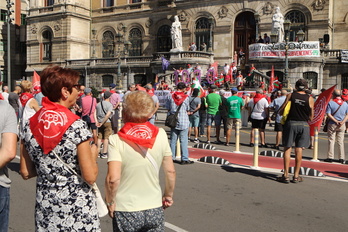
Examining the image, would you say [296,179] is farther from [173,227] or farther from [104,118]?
[104,118]

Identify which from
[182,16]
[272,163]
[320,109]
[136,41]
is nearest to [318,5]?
[182,16]

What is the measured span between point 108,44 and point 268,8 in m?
19.6

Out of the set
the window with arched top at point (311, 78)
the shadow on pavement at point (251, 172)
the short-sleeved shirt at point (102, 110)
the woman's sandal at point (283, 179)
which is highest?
the window with arched top at point (311, 78)

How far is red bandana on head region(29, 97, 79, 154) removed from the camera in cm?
299

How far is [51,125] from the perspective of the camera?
3004 millimetres

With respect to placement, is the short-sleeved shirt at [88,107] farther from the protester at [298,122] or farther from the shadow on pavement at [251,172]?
the protester at [298,122]

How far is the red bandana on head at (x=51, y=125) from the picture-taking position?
2.99 metres

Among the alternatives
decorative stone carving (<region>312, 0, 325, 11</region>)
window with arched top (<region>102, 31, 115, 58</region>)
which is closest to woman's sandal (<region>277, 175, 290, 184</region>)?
decorative stone carving (<region>312, 0, 325, 11</region>)

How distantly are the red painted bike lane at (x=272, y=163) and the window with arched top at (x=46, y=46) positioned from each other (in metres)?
36.8

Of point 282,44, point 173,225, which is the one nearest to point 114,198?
point 173,225

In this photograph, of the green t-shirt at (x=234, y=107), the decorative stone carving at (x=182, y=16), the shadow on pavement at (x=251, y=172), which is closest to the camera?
the shadow on pavement at (x=251, y=172)

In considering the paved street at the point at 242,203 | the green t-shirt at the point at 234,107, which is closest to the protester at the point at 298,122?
the paved street at the point at 242,203

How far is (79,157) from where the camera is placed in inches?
119

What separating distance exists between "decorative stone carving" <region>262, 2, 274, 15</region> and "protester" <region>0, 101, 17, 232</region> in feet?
102
